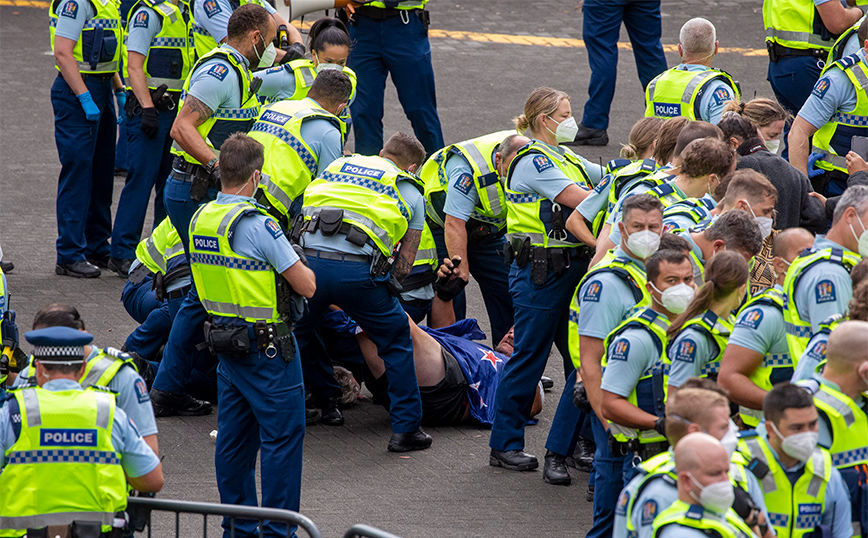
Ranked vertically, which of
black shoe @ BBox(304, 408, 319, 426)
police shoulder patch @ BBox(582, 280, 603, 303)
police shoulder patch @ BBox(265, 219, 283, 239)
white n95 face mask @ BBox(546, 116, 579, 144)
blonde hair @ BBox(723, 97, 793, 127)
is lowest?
black shoe @ BBox(304, 408, 319, 426)

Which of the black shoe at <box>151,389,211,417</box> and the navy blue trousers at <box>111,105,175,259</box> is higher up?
the navy blue trousers at <box>111,105,175,259</box>

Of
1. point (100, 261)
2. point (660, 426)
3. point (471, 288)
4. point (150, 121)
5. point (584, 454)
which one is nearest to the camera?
point (660, 426)

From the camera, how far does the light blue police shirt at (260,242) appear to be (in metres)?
5.53

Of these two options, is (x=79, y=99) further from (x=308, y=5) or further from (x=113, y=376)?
(x=113, y=376)

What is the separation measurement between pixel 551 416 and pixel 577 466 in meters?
0.79

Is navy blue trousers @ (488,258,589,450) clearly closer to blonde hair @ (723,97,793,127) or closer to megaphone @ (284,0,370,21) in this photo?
blonde hair @ (723,97,793,127)

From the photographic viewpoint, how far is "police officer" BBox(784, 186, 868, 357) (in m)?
4.83

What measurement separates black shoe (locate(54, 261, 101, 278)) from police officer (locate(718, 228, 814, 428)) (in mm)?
5958

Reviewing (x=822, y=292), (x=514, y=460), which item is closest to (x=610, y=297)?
(x=822, y=292)

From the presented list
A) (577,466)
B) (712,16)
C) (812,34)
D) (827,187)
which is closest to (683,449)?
(577,466)

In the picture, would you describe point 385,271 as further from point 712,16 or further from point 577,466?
point 712,16

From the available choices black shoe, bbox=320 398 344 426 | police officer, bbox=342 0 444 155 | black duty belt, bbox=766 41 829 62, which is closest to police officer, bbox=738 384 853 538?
black shoe, bbox=320 398 344 426

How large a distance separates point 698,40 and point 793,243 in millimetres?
2989

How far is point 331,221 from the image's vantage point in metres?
6.59
